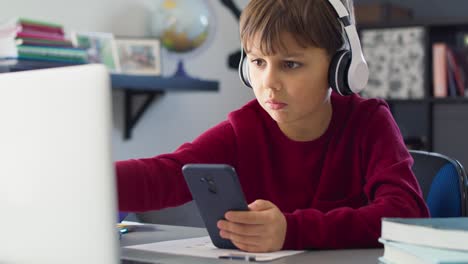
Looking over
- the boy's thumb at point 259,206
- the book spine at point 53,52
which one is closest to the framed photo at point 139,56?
the book spine at point 53,52

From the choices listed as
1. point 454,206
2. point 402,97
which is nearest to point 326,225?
point 454,206

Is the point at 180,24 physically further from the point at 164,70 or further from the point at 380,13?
the point at 380,13

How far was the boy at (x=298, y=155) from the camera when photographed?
1052mm

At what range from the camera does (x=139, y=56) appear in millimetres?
3146

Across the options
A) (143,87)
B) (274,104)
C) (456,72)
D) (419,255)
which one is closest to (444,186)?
(274,104)

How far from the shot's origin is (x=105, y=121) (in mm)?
704

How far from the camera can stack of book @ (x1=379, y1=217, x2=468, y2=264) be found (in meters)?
0.79

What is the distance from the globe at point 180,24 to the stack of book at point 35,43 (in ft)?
1.97

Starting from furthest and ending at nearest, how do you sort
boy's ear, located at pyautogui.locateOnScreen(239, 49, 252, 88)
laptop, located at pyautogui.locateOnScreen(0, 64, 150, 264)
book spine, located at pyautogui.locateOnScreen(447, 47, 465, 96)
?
1. book spine, located at pyautogui.locateOnScreen(447, 47, 465, 96)
2. boy's ear, located at pyautogui.locateOnScreen(239, 49, 252, 88)
3. laptop, located at pyautogui.locateOnScreen(0, 64, 150, 264)

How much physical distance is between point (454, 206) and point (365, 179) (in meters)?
0.22

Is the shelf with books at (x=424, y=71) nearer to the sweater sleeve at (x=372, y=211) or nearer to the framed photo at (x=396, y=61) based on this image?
the framed photo at (x=396, y=61)

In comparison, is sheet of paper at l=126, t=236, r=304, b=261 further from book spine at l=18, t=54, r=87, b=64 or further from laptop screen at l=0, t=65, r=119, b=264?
book spine at l=18, t=54, r=87, b=64

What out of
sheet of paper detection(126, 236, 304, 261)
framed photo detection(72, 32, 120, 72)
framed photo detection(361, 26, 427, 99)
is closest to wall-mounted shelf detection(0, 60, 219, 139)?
framed photo detection(72, 32, 120, 72)

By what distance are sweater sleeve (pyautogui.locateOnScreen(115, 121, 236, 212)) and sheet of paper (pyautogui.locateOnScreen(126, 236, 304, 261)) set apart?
0.10 m
